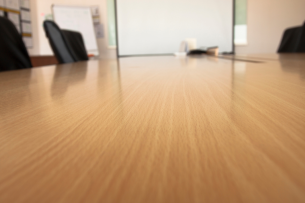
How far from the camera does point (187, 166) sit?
0.22ft

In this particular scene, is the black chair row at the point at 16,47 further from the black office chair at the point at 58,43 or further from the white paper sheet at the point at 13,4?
the white paper sheet at the point at 13,4

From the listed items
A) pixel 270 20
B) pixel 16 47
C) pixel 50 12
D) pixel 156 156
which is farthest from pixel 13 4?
pixel 156 156

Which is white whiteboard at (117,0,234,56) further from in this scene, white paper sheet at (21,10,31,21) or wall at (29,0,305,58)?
white paper sheet at (21,10,31,21)

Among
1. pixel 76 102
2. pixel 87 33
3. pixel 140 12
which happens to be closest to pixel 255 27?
pixel 140 12

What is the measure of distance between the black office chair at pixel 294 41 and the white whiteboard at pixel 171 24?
3.79 ft

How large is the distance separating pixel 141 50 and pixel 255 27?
60.7 inches

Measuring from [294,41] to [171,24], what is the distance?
5.37 ft

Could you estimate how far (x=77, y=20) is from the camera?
309 centimetres

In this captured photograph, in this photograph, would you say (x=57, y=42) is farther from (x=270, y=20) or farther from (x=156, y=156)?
(x=270, y=20)

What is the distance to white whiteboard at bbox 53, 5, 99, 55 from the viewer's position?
3.09 m

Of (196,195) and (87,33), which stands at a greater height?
(87,33)

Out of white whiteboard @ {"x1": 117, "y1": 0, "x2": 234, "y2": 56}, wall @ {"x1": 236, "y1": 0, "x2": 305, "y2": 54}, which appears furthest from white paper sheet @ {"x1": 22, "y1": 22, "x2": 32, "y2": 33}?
wall @ {"x1": 236, "y1": 0, "x2": 305, "y2": 54}

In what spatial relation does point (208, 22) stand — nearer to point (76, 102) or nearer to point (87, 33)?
point (87, 33)

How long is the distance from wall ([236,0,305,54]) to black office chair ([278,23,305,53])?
1064mm
